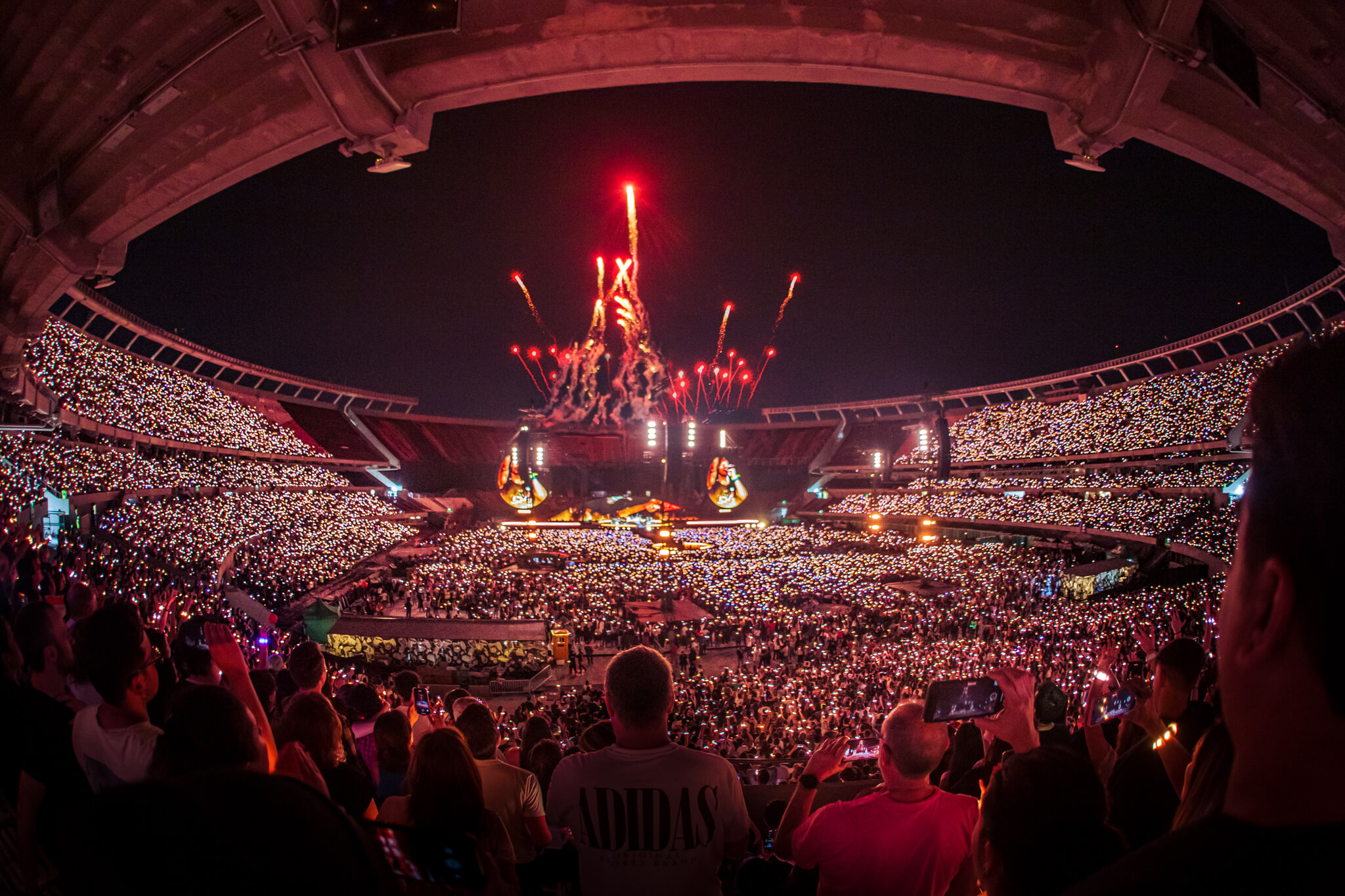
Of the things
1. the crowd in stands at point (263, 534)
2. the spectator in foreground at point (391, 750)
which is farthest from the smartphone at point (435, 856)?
the crowd in stands at point (263, 534)

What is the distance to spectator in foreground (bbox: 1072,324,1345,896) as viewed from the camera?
0.80m

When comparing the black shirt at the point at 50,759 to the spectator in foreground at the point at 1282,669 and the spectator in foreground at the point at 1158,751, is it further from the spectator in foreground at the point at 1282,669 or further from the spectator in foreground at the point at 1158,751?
the spectator in foreground at the point at 1158,751

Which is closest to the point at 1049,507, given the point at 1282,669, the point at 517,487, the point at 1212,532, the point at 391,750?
the point at 1212,532

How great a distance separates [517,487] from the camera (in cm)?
4241

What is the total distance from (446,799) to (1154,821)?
2.72m

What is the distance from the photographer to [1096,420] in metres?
46.0

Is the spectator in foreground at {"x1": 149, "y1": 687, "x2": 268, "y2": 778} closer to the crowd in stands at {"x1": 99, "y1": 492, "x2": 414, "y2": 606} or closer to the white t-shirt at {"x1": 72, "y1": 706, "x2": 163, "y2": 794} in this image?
the white t-shirt at {"x1": 72, "y1": 706, "x2": 163, "y2": 794}

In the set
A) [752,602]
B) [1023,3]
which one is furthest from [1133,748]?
[752,602]

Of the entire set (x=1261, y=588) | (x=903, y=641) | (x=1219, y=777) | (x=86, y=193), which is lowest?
(x=903, y=641)

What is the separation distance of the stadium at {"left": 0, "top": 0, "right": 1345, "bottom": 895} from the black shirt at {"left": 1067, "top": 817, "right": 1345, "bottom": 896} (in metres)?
0.02

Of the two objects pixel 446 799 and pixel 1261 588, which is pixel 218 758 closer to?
pixel 446 799

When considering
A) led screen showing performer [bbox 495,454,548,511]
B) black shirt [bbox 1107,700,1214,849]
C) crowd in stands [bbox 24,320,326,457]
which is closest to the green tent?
crowd in stands [bbox 24,320,326,457]

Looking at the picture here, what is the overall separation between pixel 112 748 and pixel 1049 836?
3419 millimetres

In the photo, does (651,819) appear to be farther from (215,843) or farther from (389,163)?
(389,163)
